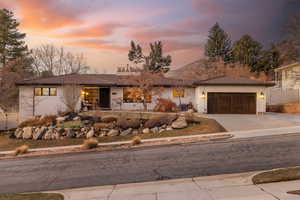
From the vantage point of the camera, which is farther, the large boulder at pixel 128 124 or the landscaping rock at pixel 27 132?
the large boulder at pixel 128 124

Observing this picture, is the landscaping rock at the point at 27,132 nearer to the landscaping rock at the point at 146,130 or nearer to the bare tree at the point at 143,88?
the landscaping rock at the point at 146,130

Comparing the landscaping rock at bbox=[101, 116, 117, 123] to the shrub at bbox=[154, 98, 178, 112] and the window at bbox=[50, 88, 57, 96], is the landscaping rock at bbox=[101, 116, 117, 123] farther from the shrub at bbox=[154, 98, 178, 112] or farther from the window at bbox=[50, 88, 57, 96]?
the window at bbox=[50, 88, 57, 96]

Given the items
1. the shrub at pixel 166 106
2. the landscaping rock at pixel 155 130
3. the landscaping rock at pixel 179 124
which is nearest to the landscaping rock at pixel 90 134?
the landscaping rock at pixel 155 130

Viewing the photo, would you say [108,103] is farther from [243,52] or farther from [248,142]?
[243,52]

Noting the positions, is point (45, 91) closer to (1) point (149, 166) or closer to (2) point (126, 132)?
(2) point (126, 132)

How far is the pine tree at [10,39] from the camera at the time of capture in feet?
120

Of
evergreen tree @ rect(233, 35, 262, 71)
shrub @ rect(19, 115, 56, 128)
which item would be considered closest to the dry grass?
shrub @ rect(19, 115, 56, 128)

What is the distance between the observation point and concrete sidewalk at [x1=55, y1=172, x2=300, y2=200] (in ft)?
14.0

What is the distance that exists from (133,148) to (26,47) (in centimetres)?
3867

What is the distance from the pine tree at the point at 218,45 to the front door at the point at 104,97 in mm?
29347

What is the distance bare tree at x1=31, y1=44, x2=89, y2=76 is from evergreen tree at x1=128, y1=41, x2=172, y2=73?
11.2 m

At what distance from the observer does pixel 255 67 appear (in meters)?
40.5

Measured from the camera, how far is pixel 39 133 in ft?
50.1

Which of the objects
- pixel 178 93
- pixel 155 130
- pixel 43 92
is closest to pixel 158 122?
pixel 155 130
